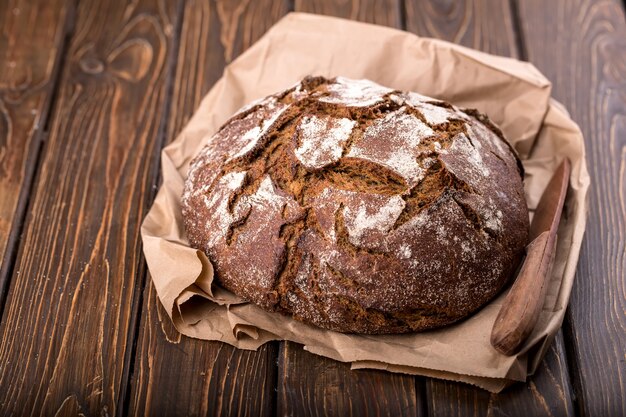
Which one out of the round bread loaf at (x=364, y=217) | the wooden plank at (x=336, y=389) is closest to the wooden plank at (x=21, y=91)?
the round bread loaf at (x=364, y=217)

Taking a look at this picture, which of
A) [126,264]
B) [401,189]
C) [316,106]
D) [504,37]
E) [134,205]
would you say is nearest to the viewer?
[401,189]

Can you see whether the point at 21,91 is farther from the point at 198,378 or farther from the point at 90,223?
the point at 198,378

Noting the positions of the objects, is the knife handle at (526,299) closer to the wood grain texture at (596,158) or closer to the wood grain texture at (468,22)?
the wood grain texture at (596,158)

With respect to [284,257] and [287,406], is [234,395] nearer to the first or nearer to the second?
[287,406]

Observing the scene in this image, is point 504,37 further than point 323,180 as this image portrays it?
Yes

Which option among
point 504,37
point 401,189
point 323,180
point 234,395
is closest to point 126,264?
point 234,395

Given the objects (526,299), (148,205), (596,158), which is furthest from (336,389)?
(596,158)
